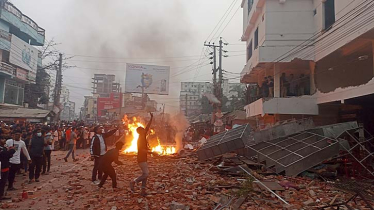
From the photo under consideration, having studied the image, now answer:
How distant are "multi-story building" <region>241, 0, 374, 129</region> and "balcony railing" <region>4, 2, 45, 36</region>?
24956 mm

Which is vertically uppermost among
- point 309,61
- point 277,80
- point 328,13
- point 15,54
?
point 328,13

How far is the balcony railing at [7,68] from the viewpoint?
82.0 ft

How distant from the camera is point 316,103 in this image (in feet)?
54.3

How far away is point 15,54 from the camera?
2702 cm

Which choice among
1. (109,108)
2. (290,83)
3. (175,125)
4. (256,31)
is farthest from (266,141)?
(109,108)

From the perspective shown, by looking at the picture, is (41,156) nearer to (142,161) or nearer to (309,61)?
(142,161)

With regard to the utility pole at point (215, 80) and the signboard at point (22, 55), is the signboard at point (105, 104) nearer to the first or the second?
the signboard at point (22, 55)

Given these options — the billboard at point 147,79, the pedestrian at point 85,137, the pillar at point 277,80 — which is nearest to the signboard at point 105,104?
the billboard at point 147,79

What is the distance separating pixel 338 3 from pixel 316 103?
573cm

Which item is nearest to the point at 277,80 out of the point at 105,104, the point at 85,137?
the point at 85,137

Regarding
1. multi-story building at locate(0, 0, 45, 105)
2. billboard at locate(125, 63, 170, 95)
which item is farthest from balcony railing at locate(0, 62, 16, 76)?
billboard at locate(125, 63, 170, 95)

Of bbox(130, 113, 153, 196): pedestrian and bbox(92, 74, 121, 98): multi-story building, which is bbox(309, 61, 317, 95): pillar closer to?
bbox(130, 113, 153, 196): pedestrian

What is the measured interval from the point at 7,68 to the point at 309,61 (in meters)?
26.5

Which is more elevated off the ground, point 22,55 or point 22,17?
point 22,17
